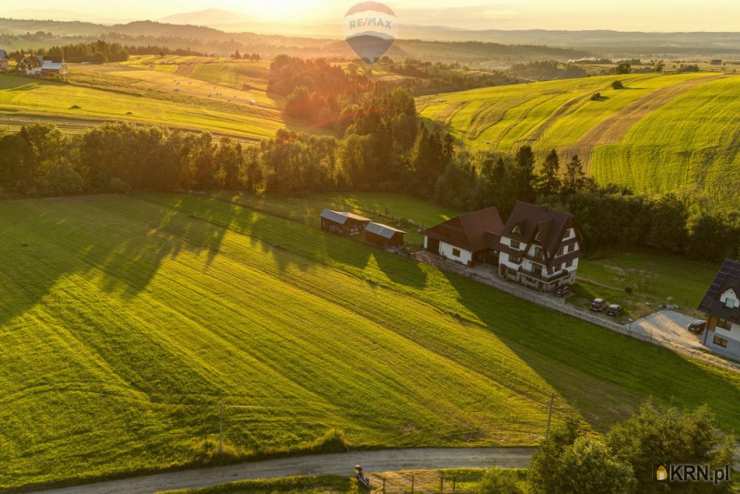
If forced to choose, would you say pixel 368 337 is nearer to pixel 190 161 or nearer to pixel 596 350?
pixel 596 350

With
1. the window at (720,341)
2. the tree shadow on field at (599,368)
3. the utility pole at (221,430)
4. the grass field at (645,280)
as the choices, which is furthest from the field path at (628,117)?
the utility pole at (221,430)

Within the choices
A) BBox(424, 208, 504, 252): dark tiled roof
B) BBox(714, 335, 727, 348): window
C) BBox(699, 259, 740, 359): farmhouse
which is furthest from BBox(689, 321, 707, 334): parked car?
BBox(424, 208, 504, 252): dark tiled roof

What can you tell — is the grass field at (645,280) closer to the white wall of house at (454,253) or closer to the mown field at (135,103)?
the white wall of house at (454,253)

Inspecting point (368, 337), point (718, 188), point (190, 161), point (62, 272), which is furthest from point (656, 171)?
point (62, 272)

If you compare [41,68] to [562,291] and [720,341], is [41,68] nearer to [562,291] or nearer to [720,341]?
[562,291]

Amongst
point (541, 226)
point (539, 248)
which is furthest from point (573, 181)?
point (539, 248)

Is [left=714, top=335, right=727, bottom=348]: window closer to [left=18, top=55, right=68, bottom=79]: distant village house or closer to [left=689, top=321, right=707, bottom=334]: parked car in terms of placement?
[left=689, top=321, right=707, bottom=334]: parked car
